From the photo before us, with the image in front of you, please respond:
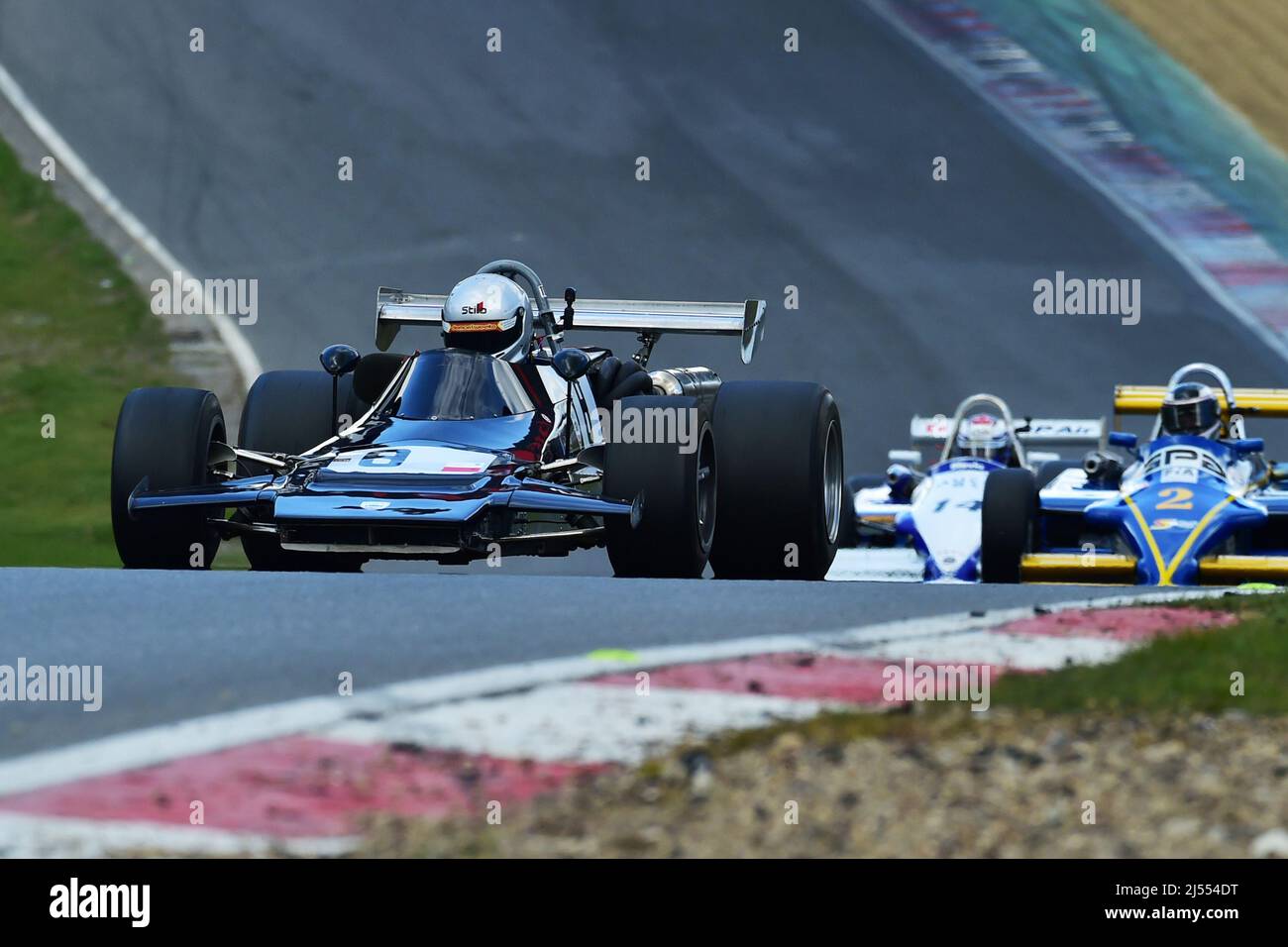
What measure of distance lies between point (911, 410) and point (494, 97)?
1053 cm

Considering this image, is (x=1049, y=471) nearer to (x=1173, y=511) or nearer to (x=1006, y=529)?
(x=1173, y=511)

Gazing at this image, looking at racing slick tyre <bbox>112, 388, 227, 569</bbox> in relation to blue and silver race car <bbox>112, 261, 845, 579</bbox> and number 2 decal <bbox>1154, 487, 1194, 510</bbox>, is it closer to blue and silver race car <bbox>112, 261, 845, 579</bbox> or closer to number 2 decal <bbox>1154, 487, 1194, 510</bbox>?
blue and silver race car <bbox>112, 261, 845, 579</bbox>

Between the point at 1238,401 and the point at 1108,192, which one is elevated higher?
the point at 1108,192

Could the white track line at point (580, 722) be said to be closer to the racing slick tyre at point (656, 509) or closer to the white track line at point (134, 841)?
the white track line at point (134, 841)

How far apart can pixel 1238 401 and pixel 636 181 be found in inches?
624

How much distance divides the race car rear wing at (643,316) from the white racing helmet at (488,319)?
116 centimetres

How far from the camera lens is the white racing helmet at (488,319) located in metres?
12.1

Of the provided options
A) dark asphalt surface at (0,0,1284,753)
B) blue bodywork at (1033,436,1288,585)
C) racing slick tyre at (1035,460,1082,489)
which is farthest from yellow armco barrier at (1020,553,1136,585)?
dark asphalt surface at (0,0,1284,753)

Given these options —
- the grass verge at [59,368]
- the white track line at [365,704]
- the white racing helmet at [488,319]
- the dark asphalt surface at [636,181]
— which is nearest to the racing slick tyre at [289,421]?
the white racing helmet at [488,319]

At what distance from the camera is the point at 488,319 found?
12.1 meters

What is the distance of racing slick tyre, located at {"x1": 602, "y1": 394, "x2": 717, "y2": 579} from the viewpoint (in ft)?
35.8

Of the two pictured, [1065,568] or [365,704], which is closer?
[365,704]

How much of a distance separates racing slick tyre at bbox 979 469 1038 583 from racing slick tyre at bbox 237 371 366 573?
3.80m

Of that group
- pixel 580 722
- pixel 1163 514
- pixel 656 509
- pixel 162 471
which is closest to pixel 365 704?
pixel 580 722
